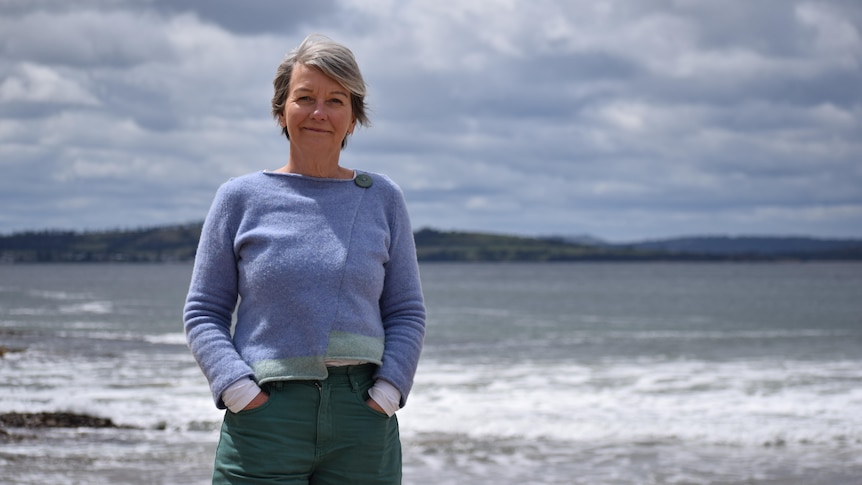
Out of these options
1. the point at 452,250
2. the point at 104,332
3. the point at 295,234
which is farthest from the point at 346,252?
the point at 452,250

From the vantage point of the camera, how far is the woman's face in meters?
2.62

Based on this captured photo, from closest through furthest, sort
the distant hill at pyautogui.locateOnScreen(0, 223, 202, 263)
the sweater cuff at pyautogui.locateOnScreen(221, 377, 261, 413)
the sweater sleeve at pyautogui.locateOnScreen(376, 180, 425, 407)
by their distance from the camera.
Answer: the sweater cuff at pyautogui.locateOnScreen(221, 377, 261, 413) < the sweater sleeve at pyautogui.locateOnScreen(376, 180, 425, 407) < the distant hill at pyautogui.locateOnScreen(0, 223, 202, 263)

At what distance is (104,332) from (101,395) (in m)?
18.2

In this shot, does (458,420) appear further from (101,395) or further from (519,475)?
(101,395)

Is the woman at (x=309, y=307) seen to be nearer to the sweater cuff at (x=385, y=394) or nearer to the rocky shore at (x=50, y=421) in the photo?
the sweater cuff at (x=385, y=394)

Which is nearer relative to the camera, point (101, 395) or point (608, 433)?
point (608, 433)

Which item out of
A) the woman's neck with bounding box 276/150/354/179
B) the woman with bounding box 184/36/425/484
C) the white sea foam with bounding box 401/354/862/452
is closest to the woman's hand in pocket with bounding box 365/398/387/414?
the woman with bounding box 184/36/425/484

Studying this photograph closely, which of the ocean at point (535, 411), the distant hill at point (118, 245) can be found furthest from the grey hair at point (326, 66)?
the distant hill at point (118, 245)

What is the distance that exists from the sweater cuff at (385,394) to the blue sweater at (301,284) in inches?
0.7

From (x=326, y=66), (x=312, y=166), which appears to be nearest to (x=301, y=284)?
(x=312, y=166)

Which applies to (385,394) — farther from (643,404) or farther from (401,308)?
(643,404)

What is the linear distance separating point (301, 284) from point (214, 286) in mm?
266

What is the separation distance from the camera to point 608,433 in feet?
35.2

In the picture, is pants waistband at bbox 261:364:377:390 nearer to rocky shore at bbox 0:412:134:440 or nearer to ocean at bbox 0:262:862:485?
ocean at bbox 0:262:862:485
